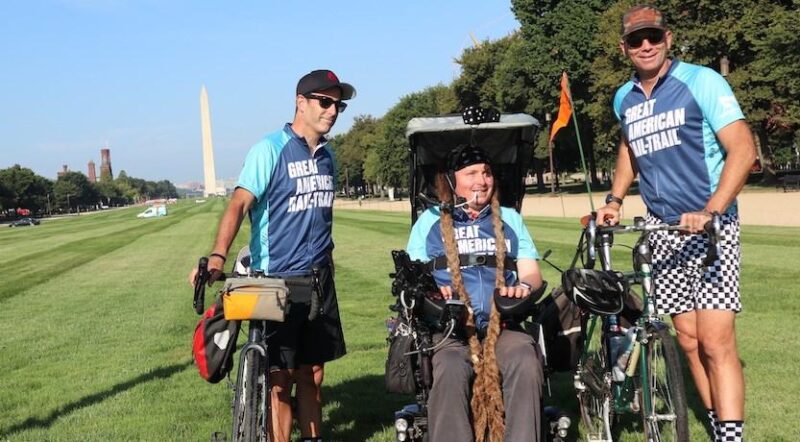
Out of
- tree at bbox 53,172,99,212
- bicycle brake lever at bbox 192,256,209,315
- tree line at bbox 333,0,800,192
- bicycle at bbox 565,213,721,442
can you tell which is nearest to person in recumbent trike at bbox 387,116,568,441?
bicycle at bbox 565,213,721,442

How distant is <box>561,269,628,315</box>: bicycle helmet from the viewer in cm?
362

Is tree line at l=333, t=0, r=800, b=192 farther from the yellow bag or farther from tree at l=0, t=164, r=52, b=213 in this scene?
tree at l=0, t=164, r=52, b=213

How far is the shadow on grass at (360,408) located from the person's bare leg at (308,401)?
2.28ft

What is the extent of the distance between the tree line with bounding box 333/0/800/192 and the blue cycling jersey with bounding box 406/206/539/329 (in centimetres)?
1269

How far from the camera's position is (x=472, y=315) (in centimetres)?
396

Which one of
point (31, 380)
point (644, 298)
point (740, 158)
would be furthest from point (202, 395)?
point (740, 158)

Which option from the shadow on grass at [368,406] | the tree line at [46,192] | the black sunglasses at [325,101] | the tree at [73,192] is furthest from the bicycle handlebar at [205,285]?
the tree at [73,192]

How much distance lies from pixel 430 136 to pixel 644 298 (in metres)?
2.51

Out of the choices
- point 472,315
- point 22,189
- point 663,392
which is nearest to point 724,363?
point 663,392

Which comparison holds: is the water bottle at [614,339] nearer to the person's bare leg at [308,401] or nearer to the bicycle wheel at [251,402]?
the person's bare leg at [308,401]

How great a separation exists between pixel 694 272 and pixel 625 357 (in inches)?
24.5

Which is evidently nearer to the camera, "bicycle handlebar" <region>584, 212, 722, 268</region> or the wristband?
"bicycle handlebar" <region>584, 212, 722, 268</region>

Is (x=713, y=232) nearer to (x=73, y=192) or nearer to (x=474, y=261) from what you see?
(x=474, y=261)

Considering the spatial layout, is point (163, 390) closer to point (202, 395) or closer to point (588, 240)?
point (202, 395)
